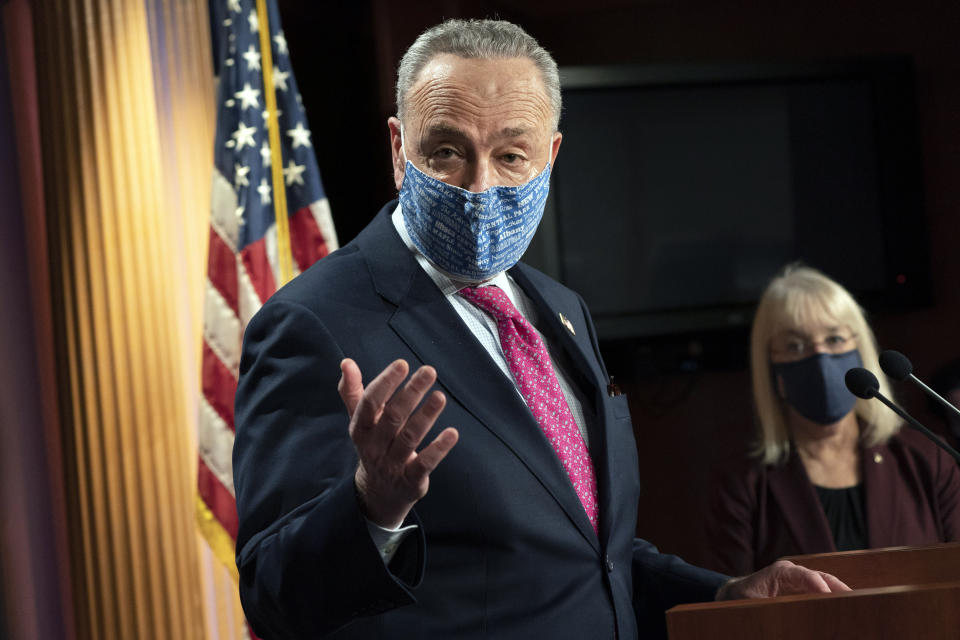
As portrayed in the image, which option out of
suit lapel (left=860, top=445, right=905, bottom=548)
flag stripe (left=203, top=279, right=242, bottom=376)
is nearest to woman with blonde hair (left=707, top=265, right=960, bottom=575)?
suit lapel (left=860, top=445, right=905, bottom=548)

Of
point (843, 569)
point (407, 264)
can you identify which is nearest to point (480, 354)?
point (407, 264)

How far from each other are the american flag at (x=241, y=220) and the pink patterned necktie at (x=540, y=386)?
1.84m

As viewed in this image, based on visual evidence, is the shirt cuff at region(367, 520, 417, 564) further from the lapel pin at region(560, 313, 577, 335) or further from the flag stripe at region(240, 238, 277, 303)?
the flag stripe at region(240, 238, 277, 303)

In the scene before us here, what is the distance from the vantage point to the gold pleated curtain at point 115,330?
3.14 meters

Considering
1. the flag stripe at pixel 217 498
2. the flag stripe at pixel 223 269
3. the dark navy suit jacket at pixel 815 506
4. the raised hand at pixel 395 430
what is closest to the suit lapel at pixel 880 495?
the dark navy suit jacket at pixel 815 506

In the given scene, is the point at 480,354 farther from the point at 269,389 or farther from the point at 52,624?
the point at 52,624

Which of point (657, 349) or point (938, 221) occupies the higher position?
point (938, 221)

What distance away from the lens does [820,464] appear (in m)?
2.96

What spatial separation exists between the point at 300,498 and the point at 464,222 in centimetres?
48

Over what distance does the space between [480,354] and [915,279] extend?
384 centimetres

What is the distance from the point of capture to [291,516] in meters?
1.24

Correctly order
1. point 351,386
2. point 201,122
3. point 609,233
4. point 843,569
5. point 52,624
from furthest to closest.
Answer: point 609,233 → point 201,122 → point 52,624 → point 843,569 → point 351,386

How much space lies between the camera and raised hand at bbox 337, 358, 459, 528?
3.37 ft

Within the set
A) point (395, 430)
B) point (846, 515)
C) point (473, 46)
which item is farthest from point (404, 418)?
point (846, 515)
